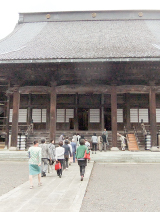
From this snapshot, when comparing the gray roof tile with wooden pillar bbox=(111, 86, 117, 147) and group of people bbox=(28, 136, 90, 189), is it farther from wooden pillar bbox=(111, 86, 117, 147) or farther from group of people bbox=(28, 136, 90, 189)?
group of people bbox=(28, 136, 90, 189)

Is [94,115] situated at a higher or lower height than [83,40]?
lower

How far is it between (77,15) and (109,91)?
495 inches

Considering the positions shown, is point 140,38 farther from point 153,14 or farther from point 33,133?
point 33,133

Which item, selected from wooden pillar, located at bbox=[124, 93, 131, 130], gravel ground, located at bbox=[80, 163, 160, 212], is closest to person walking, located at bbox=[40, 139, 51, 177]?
gravel ground, located at bbox=[80, 163, 160, 212]

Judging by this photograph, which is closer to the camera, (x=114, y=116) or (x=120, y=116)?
(x=114, y=116)

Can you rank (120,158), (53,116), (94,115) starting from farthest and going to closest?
(94,115) → (53,116) → (120,158)

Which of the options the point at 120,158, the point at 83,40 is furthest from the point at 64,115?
the point at 120,158

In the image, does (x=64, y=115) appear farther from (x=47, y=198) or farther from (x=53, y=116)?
(x=47, y=198)

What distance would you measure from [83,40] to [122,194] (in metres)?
14.5

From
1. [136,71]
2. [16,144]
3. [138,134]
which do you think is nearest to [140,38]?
[136,71]

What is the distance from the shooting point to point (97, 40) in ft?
56.7

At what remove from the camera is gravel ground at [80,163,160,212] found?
14.2 ft

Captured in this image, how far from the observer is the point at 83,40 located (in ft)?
57.5

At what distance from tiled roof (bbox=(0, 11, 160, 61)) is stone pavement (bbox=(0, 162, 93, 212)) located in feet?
27.9
